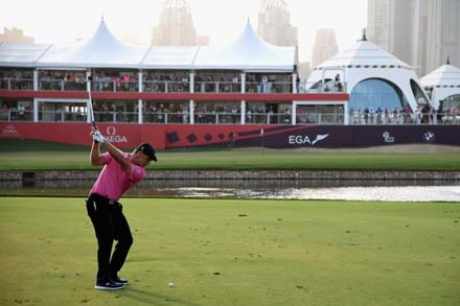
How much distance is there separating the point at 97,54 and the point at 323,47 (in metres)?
56.5

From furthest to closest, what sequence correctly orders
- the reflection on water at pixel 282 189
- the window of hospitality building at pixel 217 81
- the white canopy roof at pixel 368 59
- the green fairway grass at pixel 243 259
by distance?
the white canopy roof at pixel 368 59
the window of hospitality building at pixel 217 81
the reflection on water at pixel 282 189
the green fairway grass at pixel 243 259

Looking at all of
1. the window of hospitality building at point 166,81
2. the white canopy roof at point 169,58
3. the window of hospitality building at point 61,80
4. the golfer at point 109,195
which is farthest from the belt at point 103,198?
the white canopy roof at point 169,58

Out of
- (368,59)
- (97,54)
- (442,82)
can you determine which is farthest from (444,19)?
(442,82)

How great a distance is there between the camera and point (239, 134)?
52281 mm

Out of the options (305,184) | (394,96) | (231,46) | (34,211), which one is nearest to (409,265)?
(34,211)

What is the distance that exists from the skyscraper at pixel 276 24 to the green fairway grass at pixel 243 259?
67550 mm

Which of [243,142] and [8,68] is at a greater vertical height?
[8,68]

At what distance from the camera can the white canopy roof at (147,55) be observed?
188 feet

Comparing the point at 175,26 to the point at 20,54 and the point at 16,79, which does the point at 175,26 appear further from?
the point at 16,79

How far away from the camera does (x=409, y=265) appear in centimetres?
848

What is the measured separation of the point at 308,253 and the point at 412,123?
4395cm

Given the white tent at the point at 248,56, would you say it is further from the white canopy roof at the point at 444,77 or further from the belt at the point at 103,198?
the belt at the point at 103,198

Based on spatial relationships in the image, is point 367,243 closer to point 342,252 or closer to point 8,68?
point 342,252

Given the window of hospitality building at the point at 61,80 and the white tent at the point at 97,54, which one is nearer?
the window of hospitality building at the point at 61,80
